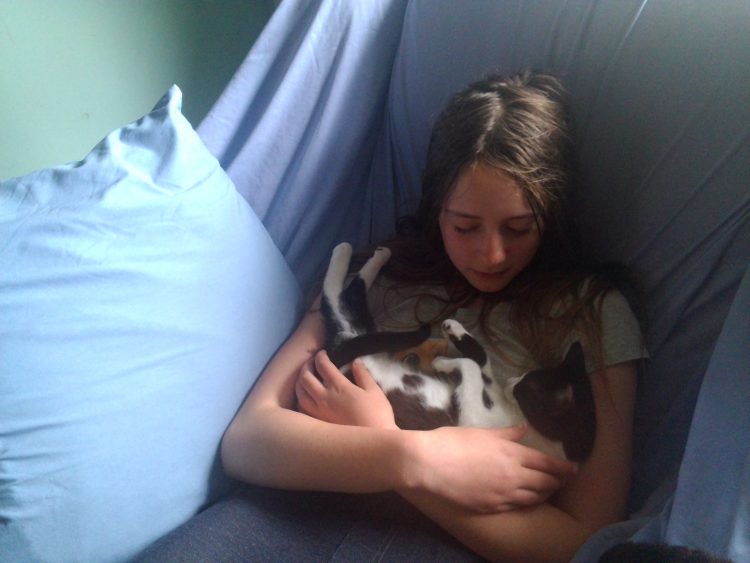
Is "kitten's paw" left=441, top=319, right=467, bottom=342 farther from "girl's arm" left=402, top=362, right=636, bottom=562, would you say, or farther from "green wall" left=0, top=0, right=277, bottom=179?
"green wall" left=0, top=0, right=277, bottom=179

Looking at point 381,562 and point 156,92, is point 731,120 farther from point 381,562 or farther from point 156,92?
point 156,92

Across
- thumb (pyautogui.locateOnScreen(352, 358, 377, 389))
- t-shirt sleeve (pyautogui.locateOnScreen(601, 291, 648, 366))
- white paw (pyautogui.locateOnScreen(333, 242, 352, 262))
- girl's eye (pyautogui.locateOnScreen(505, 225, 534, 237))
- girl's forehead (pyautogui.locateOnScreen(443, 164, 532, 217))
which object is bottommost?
thumb (pyautogui.locateOnScreen(352, 358, 377, 389))

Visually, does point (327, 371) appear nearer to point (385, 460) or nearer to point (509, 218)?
point (385, 460)

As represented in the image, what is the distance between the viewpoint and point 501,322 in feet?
2.86

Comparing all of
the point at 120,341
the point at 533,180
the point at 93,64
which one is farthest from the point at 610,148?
the point at 93,64

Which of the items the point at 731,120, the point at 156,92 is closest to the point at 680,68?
the point at 731,120

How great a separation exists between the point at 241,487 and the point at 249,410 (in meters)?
0.13

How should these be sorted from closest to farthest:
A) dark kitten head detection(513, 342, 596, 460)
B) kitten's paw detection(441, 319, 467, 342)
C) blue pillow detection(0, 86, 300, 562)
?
blue pillow detection(0, 86, 300, 562)
dark kitten head detection(513, 342, 596, 460)
kitten's paw detection(441, 319, 467, 342)

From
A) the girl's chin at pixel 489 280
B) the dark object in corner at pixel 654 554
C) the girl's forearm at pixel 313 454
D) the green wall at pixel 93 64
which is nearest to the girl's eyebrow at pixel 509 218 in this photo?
the girl's chin at pixel 489 280

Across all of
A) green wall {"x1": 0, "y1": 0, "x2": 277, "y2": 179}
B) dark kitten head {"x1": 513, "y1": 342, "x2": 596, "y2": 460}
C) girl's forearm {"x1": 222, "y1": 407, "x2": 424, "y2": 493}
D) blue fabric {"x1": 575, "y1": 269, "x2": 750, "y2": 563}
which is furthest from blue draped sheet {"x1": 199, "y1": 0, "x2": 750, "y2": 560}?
green wall {"x1": 0, "y1": 0, "x2": 277, "y2": 179}

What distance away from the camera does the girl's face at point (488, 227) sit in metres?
0.75

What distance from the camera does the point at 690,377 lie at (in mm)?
740

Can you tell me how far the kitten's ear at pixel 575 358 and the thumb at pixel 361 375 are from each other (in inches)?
11.5

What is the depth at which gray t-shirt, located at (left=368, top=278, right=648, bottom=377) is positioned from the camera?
74 centimetres
